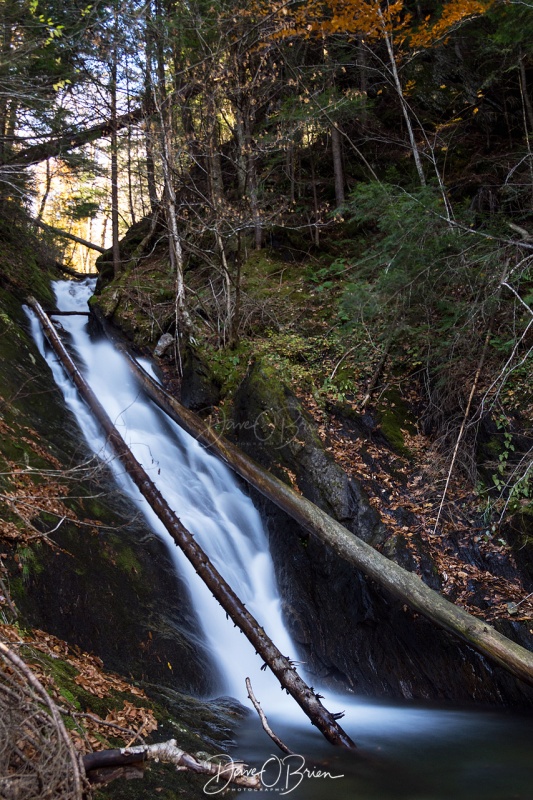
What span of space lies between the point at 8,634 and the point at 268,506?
4.99 m

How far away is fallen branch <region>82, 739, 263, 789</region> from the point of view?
8.82 feet

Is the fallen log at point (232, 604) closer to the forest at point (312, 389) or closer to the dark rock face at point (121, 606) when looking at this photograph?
the forest at point (312, 389)

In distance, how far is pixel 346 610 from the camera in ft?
22.1

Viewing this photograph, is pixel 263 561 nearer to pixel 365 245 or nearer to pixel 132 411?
pixel 132 411

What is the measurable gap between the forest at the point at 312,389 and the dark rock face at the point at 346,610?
3 cm

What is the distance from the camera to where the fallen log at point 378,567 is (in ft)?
16.3

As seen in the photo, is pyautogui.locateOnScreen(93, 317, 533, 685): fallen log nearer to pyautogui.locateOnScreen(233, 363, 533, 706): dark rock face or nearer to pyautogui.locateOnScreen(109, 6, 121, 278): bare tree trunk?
A: pyautogui.locateOnScreen(233, 363, 533, 706): dark rock face

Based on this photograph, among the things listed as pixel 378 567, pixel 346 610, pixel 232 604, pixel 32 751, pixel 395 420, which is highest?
pixel 395 420

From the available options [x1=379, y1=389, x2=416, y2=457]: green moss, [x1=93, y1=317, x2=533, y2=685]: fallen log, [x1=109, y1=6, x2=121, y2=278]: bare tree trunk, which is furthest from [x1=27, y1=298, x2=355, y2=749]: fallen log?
[x1=109, y1=6, x2=121, y2=278]: bare tree trunk

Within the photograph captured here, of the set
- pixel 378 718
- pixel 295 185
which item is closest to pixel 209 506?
pixel 378 718

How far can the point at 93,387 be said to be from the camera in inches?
420

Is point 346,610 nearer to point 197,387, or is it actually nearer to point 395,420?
point 395,420

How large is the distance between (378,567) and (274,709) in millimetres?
1979

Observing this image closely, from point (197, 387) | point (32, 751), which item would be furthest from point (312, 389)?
point (32, 751)
